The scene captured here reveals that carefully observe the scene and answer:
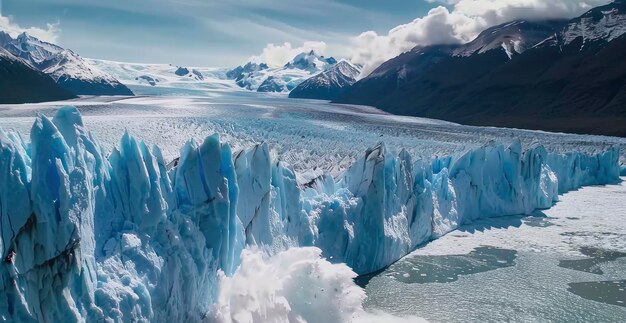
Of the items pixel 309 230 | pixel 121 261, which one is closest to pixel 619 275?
pixel 309 230

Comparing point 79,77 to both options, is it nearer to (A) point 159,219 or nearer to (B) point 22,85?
(B) point 22,85

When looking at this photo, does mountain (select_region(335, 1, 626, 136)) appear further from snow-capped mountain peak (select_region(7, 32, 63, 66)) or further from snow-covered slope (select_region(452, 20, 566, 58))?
snow-capped mountain peak (select_region(7, 32, 63, 66))

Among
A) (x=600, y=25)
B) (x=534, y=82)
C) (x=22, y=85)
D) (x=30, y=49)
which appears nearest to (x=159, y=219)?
→ (x=534, y=82)

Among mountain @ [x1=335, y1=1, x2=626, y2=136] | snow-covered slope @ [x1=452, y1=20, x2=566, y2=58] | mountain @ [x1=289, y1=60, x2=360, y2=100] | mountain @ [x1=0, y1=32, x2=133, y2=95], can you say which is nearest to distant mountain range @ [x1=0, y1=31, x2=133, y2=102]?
mountain @ [x1=0, y1=32, x2=133, y2=95]

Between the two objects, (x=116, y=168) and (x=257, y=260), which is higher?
(x=116, y=168)

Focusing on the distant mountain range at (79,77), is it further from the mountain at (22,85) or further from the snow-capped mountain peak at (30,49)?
the snow-capped mountain peak at (30,49)

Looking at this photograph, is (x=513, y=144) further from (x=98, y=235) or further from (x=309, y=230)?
(x=98, y=235)

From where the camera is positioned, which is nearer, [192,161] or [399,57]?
[192,161]
